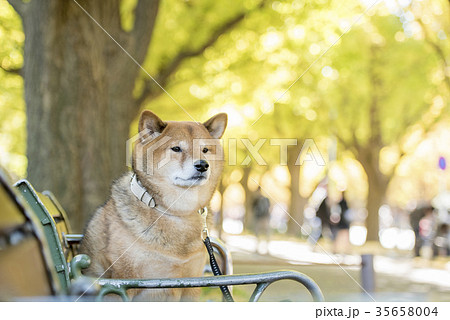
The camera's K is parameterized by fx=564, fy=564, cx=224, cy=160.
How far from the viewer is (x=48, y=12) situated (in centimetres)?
661

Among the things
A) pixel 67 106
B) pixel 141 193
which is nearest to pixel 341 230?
pixel 67 106

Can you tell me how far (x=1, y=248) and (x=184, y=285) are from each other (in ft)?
3.65

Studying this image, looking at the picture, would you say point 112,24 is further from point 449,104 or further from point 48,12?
point 449,104

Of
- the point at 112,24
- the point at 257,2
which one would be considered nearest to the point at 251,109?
the point at 257,2

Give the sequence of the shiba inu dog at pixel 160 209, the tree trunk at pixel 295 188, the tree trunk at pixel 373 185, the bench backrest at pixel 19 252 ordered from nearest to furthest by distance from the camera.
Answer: the bench backrest at pixel 19 252, the shiba inu dog at pixel 160 209, the tree trunk at pixel 373 185, the tree trunk at pixel 295 188

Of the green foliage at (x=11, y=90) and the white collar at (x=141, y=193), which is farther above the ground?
the green foliage at (x=11, y=90)

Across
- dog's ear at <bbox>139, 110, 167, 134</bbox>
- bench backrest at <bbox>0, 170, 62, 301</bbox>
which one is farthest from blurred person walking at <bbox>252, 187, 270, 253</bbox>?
bench backrest at <bbox>0, 170, 62, 301</bbox>

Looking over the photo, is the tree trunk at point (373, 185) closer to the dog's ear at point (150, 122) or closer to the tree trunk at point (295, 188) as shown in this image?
the tree trunk at point (295, 188)

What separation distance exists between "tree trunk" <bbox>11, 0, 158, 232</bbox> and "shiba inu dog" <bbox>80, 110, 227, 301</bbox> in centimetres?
310

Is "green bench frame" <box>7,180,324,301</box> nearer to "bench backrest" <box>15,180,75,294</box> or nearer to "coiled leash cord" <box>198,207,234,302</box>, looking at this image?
"bench backrest" <box>15,180,75,294</box>

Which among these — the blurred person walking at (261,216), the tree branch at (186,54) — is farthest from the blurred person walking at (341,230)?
the tree branch at (186,54)

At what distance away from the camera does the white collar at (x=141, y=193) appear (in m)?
3.19

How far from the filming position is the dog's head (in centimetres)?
336

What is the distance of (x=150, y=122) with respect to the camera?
335cm
